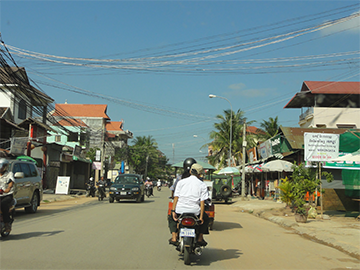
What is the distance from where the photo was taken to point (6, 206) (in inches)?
333

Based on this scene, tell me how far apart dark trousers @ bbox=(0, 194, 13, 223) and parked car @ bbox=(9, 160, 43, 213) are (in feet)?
16.1

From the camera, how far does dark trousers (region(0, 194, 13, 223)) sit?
8.43 meters

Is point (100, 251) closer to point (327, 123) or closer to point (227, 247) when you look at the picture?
point (227, 247)

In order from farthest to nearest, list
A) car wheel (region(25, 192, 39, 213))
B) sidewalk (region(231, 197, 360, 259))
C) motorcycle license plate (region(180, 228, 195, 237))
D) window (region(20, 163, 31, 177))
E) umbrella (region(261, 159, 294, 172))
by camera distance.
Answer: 1. umbrella (region(261, 159, 294, 172))
2. car wheel (region(25, 192, 39, 213))
3. window (region(20, 163, 31, 177))
4. sidewalk (region(231, 197, 360, 259))
5. motorcycle license plate (region(180, 228, 195, 237))

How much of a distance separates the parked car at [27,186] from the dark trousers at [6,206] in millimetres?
4907

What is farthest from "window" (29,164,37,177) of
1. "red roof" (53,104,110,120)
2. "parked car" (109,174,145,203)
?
"red roof" (53,104,110,120)

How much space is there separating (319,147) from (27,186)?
11552 mm

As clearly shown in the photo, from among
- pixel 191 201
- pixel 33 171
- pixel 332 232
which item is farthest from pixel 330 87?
pixel 191 201

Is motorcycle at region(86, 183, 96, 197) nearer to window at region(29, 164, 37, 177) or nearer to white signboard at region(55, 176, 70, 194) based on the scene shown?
white signboard at region(55, 176, 70, 194)

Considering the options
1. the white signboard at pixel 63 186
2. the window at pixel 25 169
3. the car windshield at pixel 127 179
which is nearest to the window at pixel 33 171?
the window at pixel 25 169

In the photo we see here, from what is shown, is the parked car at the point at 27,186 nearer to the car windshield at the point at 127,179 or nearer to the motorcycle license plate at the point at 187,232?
the car windshield at the point at 127,179

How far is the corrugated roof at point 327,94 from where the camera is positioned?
35281 millimetres

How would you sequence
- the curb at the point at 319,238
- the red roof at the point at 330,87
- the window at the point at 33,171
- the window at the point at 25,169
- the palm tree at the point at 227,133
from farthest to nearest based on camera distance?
the palm tree at the point at 227,133, the red roof at the point at 330,87, the window at the point at 33,171, the window at the point at 25,169, the curb at the point at 319,238

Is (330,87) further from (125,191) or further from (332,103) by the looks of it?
(125,191)
